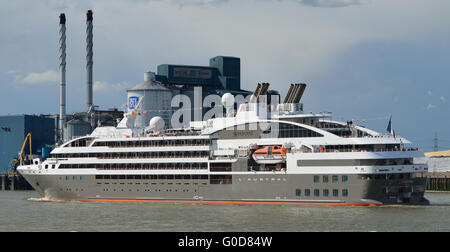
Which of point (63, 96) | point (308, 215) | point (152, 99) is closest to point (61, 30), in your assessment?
point (63, 96)

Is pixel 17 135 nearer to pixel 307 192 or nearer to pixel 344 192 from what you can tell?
pixel 307 192

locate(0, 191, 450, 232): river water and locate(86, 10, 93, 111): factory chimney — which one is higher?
locate(86, 10, 93, 111): factory chimney

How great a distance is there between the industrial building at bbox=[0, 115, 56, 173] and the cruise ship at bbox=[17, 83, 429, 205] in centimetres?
4206

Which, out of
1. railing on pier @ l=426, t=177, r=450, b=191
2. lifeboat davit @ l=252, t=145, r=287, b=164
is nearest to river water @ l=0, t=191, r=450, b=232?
lifeboat davit @ l=252, t=145, r=287, b=164

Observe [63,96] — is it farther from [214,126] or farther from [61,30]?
[214,126]

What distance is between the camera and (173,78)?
118562mm

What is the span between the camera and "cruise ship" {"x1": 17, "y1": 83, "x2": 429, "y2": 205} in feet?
162

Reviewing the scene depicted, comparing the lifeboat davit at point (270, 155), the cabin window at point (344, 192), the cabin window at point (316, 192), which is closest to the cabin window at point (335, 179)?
the cabin window at point (344, 192)

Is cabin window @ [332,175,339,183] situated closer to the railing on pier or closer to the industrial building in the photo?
the railing on pier

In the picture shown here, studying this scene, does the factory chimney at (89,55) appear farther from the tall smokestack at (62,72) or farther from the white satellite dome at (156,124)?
the white satellite dome at (156,124)

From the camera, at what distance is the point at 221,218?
43500 mm

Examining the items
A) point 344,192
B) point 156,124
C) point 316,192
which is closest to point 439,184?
point 344,192

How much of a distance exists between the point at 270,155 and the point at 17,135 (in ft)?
211
